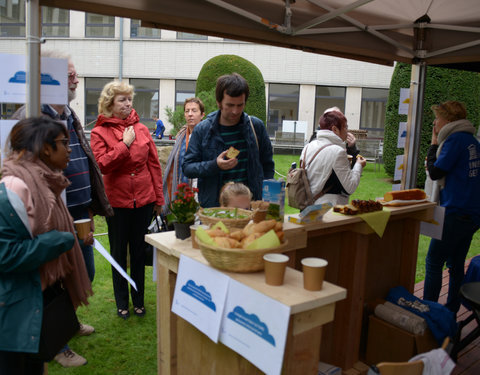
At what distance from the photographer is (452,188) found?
141 inches

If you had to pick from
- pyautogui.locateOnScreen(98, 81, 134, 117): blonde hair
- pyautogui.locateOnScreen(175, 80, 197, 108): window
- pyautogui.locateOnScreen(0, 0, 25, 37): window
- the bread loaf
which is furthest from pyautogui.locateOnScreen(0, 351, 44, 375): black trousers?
pyautogui.locateOnScreen(0, 0, 25, 37): window

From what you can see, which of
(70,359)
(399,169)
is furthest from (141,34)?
(70,359)

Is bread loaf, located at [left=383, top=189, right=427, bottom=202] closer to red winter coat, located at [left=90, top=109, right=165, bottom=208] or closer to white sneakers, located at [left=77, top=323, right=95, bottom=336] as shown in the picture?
red winter coat, located at [left=90, top=109, right=165, bottom=208]

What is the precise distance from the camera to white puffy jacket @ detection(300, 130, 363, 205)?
11.1ft

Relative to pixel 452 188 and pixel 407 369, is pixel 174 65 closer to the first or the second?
pixel 452 188

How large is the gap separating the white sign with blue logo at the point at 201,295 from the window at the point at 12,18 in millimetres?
21126

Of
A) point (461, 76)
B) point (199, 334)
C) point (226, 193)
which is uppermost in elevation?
point (461, 76)

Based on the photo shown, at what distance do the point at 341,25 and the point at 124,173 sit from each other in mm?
2268

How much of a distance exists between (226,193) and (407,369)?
1388mm

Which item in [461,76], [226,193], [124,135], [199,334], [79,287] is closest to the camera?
[199,334]

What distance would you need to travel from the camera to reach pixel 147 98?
2123 cm

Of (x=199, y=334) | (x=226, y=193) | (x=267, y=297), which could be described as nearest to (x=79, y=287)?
(x=199, y=334)

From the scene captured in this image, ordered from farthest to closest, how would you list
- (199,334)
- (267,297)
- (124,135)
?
(124,135) < (199,334) < (267,297)

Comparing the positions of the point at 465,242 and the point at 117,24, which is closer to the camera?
the point at 465,242
